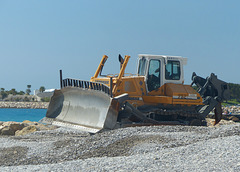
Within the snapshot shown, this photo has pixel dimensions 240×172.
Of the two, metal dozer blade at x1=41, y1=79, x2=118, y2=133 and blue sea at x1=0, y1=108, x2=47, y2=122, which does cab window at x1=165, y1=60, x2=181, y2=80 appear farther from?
blue sea at x1=0, y1=108, x2=47, y2=122

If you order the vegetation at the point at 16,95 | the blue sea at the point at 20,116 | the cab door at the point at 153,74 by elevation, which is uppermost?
the cab door at the point at 153,74

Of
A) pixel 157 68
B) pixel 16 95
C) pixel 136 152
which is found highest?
pixel 157 68

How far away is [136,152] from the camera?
9.27m

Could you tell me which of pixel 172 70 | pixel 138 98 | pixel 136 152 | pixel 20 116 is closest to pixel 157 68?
pixel 172 70

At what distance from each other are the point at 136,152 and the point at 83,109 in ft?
16.4

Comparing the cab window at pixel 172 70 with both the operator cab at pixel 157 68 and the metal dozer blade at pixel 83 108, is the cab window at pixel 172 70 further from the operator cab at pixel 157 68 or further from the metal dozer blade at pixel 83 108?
the metal dozer blade at pixel 83 108

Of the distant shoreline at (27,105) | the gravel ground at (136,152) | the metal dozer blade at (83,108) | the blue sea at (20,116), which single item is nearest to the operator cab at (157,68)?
the metal dozer blade at (83,108)

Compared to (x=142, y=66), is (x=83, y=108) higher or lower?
lower

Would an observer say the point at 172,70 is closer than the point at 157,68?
No

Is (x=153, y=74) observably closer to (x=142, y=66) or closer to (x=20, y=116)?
(x=142, y=66)

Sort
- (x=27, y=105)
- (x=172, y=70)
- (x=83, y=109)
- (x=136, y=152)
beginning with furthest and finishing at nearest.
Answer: (x=27, y=105)
(x=172, y=70)
(x=83, y=109)
(x=136, y=152)

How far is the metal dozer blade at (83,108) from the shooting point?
1264 centimetres

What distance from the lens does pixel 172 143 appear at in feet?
31.4

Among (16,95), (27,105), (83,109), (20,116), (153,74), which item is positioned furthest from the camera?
(16,95)
